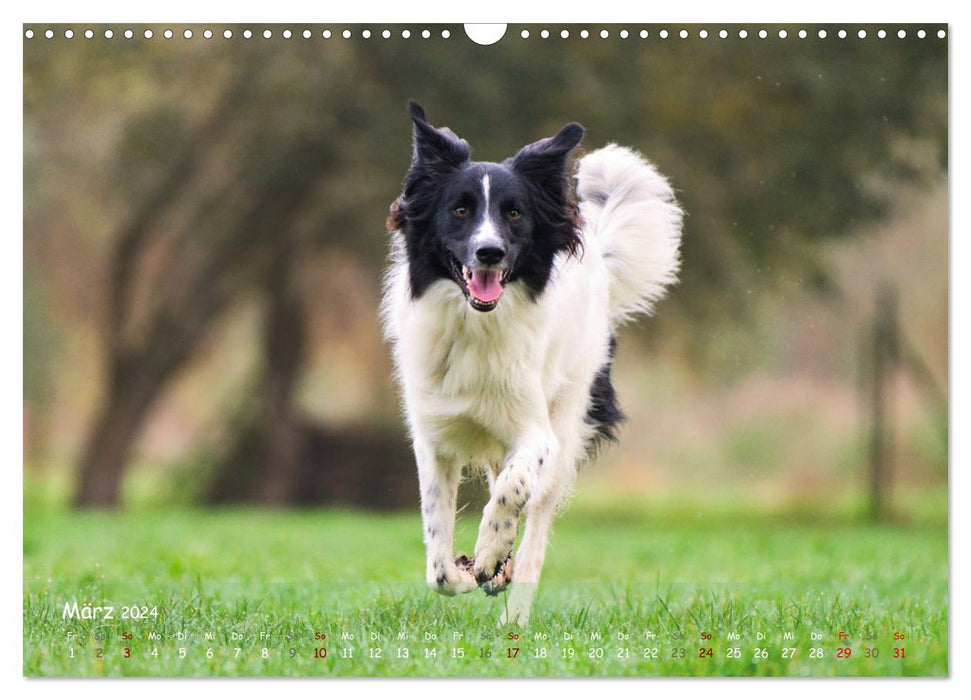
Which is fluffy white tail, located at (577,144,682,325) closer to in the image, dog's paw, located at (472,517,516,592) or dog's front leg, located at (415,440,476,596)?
dog's front leg, located at (415,440,476,596)

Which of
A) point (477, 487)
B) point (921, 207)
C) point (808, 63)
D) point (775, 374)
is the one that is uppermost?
point (808, 63)

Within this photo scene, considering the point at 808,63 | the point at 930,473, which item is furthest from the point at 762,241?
the point at 930,473

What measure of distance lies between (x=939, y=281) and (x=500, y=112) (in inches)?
169

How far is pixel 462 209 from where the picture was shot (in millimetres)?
5578

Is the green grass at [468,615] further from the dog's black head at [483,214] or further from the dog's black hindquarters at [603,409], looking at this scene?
the dog's black head at [483,214]

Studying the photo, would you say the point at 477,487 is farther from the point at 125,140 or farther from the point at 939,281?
the point at 125,140

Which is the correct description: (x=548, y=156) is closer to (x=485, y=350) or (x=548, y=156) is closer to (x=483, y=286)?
(x=483, y=286)

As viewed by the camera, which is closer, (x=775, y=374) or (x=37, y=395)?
(x=37, y=395)

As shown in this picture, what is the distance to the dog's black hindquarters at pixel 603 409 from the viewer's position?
6762 millimetres

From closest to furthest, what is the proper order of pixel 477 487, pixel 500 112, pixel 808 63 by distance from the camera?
pixel 477 487, pixel 808 63, pixel 500 112

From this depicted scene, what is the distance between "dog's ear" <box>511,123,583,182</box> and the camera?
19.0ft

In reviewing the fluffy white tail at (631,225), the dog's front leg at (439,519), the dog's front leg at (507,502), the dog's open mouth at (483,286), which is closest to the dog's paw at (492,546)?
the dog's front leg at (507,502)

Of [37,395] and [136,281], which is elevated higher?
[136,281]

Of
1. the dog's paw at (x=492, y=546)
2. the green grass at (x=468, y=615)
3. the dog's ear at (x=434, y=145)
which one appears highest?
the dog's ear at (x=434, y=145)
